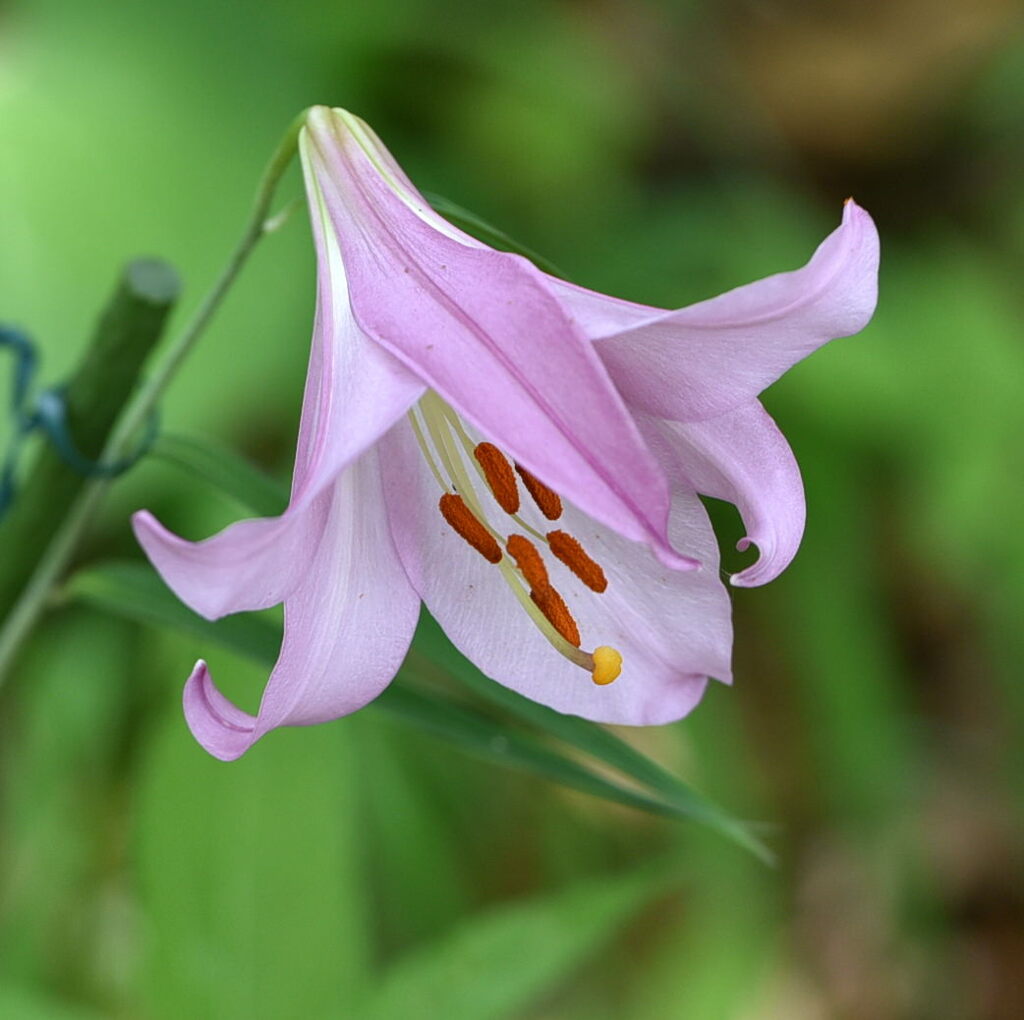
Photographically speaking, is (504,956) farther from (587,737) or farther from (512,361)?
(512,361)

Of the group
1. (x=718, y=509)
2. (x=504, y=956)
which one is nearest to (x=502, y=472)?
(x=504, y=956)

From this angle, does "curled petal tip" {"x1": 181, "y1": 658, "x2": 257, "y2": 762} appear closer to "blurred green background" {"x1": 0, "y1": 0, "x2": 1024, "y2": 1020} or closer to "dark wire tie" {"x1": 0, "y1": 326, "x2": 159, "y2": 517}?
"dark wire tie" {"x1": 0, "y1": 326, "x2": 159, "y2": 517}

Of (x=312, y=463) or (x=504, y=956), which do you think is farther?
(x=504, y=956)

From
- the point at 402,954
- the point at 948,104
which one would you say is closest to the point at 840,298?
the point at 402,954

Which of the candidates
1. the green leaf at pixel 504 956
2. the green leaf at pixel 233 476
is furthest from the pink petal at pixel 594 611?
the green leaf at pixel 504 956

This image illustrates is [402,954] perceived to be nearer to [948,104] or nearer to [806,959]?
[806,959]

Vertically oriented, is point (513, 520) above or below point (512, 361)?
below

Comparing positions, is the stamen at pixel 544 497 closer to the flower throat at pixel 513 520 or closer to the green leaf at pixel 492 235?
the flower throat at pixel 513 520
